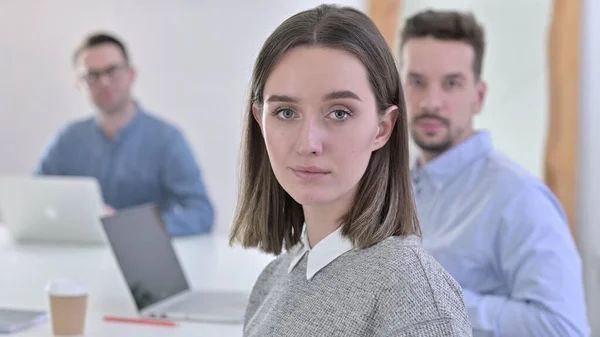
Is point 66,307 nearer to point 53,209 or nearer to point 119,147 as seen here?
point 53,209

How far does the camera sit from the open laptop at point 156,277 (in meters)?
1.92

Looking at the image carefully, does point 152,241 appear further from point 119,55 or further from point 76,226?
point 119,55

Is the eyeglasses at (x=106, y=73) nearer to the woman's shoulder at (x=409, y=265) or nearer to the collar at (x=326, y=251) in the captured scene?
the collar at (x=326, y=251)

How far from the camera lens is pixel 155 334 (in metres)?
1.76

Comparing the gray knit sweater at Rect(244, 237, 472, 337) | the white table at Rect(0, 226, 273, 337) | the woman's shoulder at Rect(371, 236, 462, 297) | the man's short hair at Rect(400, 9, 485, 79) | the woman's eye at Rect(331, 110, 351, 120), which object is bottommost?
the white table at Rect(0, 226, 273, 337)

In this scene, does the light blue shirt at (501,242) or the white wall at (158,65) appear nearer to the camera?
the light blue shirt at (501,242)

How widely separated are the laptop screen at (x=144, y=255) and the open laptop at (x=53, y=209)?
0.73 meters

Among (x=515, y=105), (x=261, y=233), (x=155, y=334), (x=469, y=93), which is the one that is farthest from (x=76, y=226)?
(x=515, y=105)

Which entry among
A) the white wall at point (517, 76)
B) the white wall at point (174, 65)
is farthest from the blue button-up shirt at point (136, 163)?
the white wall at point (517, 76)

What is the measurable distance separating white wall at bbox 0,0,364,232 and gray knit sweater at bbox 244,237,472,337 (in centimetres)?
315

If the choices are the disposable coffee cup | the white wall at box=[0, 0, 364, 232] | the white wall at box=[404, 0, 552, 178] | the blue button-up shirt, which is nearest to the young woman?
the disposable coffee cup

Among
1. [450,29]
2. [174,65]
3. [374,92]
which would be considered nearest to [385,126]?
[374,92]

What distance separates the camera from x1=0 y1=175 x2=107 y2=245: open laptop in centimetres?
280

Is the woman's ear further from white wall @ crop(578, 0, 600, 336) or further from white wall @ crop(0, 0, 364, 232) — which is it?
white wall @ crop(0, 0, 364, 232)
